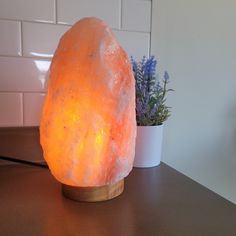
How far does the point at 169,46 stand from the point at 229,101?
0.95ft

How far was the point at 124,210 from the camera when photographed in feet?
1.57

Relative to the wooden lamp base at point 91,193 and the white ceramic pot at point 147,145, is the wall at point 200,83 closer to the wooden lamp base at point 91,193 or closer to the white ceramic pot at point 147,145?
the white ceramic pot at point 147,145

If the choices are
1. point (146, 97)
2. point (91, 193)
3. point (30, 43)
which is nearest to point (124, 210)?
point (91, 193)

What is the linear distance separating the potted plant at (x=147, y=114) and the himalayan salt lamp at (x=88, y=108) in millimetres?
191

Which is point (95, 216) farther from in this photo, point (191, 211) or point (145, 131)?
point (145, 131)

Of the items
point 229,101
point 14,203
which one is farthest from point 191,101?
point 14,203

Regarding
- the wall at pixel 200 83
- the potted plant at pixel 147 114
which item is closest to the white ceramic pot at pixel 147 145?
the potted plant at pixel 147 114

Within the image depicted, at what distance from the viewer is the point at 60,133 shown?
0.46 metres

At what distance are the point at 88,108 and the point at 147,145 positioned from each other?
0.94 ft

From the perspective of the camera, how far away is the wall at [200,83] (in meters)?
0.82

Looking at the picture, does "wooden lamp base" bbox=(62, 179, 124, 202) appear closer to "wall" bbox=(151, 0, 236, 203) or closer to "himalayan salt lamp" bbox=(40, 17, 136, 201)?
"himalayan salt lamp" bbox=(40, 17, 136, 201)

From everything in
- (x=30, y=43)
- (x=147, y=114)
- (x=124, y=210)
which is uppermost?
(x=30, y=43)

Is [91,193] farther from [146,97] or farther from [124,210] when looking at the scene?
[146,97]

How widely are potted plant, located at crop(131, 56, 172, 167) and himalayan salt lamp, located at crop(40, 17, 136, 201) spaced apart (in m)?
0.19
